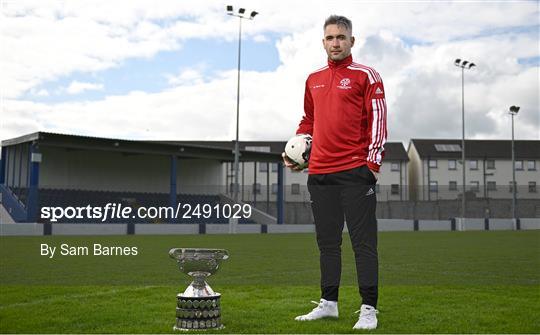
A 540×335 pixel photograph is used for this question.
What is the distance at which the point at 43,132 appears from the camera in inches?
1194

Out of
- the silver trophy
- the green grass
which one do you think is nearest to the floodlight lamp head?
the green grass

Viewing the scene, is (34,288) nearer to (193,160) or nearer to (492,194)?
(193,160)

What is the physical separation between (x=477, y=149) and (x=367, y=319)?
65.0m

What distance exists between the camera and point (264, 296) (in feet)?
21.0

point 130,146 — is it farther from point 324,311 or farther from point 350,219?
point 350,219

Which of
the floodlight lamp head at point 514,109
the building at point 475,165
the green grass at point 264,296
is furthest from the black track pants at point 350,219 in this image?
the building at point 475,165

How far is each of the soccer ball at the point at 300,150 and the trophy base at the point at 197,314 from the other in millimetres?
1333

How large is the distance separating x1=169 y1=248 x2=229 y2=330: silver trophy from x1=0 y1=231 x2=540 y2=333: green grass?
16cm

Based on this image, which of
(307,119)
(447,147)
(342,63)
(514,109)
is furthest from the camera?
(447,147)

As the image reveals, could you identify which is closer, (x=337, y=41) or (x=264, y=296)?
(x=337, y=41)

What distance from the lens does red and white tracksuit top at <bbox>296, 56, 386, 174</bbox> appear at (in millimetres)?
4578

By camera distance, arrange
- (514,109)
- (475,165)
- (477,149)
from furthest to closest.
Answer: (477,149) → (475,165) → (514,109)

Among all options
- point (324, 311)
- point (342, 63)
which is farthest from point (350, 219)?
point (342, 63)

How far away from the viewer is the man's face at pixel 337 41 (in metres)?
4.71
